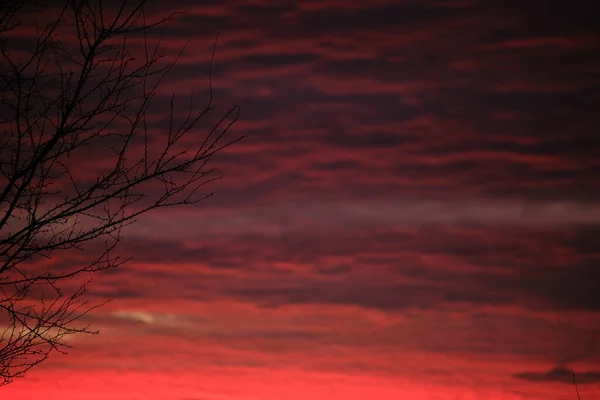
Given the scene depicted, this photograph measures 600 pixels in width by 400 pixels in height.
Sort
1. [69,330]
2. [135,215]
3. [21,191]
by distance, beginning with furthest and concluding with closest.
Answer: [69,330]
[135,215]
[21,191]

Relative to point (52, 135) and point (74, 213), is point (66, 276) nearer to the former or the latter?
point (74, 213)

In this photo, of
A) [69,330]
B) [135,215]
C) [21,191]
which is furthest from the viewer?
[69,330]

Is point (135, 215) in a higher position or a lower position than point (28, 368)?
higher

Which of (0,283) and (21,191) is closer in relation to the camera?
(21,191)

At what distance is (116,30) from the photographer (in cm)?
509

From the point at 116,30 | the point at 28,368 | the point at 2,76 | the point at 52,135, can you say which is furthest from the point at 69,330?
the point at 116,30

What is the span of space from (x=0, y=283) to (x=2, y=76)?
153 centimetres

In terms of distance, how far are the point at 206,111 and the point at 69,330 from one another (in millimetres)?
2090

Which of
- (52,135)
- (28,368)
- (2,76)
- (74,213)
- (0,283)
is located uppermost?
(2,76)

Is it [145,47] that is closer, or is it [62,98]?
[62,98]

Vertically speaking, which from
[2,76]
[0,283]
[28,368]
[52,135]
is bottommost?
[28,368]

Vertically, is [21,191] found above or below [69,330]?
above

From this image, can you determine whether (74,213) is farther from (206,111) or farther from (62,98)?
(206,111)

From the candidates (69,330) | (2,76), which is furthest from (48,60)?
(69,330)
